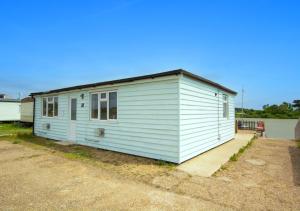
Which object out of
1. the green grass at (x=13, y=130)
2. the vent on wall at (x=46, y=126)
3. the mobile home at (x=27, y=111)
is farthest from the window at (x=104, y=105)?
the mobile home at (x=27, y=111)

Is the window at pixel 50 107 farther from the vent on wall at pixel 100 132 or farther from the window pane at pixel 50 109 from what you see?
the vent on wall at pixel 100 132

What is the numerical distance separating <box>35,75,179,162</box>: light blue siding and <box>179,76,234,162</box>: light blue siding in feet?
1.10

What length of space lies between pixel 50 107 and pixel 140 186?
32.6 ft

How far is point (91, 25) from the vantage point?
12.1 metres

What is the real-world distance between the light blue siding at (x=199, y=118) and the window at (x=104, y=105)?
304 cm

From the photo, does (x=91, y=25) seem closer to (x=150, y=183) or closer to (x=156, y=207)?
(x=150, y=183)

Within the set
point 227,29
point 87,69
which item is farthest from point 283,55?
point 87,69

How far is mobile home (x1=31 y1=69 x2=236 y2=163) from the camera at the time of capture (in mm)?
6465

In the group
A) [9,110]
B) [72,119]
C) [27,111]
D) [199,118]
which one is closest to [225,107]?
[199,118]

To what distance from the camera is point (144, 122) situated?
23.4ft

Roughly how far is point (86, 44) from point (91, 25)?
3066mm

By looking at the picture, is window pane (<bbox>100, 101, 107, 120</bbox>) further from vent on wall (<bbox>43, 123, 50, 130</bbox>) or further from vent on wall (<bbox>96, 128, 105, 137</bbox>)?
vent on wall (<bbox>43, 123, 50, 130</bbox>)

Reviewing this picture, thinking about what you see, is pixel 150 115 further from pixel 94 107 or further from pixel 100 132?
pixel 94 107

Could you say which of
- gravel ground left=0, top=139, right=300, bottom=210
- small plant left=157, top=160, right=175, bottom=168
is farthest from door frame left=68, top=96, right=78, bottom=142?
small plant left=157, top=160, right=175, bottom=168
